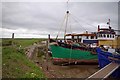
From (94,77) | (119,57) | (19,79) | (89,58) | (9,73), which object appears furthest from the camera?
(89,58)

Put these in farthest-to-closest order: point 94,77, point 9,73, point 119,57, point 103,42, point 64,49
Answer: point 103,42
point 64,49
point 119,57
point 94,77
point 9,73

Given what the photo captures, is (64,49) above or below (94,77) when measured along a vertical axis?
above

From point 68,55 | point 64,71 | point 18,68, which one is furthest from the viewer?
point 68,55

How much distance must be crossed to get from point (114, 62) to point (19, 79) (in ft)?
30.0

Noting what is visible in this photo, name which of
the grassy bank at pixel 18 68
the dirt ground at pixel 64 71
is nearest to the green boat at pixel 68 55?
the dirt ground at pixel 64 71

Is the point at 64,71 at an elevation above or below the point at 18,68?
below

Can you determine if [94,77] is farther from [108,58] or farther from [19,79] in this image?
[108,58]

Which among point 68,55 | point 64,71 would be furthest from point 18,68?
point 68,55

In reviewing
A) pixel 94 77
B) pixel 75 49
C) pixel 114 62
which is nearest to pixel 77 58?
pixel 75 49

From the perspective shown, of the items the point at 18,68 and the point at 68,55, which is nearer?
the point at 18,68

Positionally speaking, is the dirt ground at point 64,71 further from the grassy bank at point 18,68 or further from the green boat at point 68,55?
the grassy bank at point 18,68

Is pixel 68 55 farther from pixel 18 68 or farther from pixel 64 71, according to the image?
pixel 18 68

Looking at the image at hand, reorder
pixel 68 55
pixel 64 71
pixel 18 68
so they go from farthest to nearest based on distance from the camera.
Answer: pixel 68 55, pixel 64 71, pixel 18 68

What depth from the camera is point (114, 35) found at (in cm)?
2119
